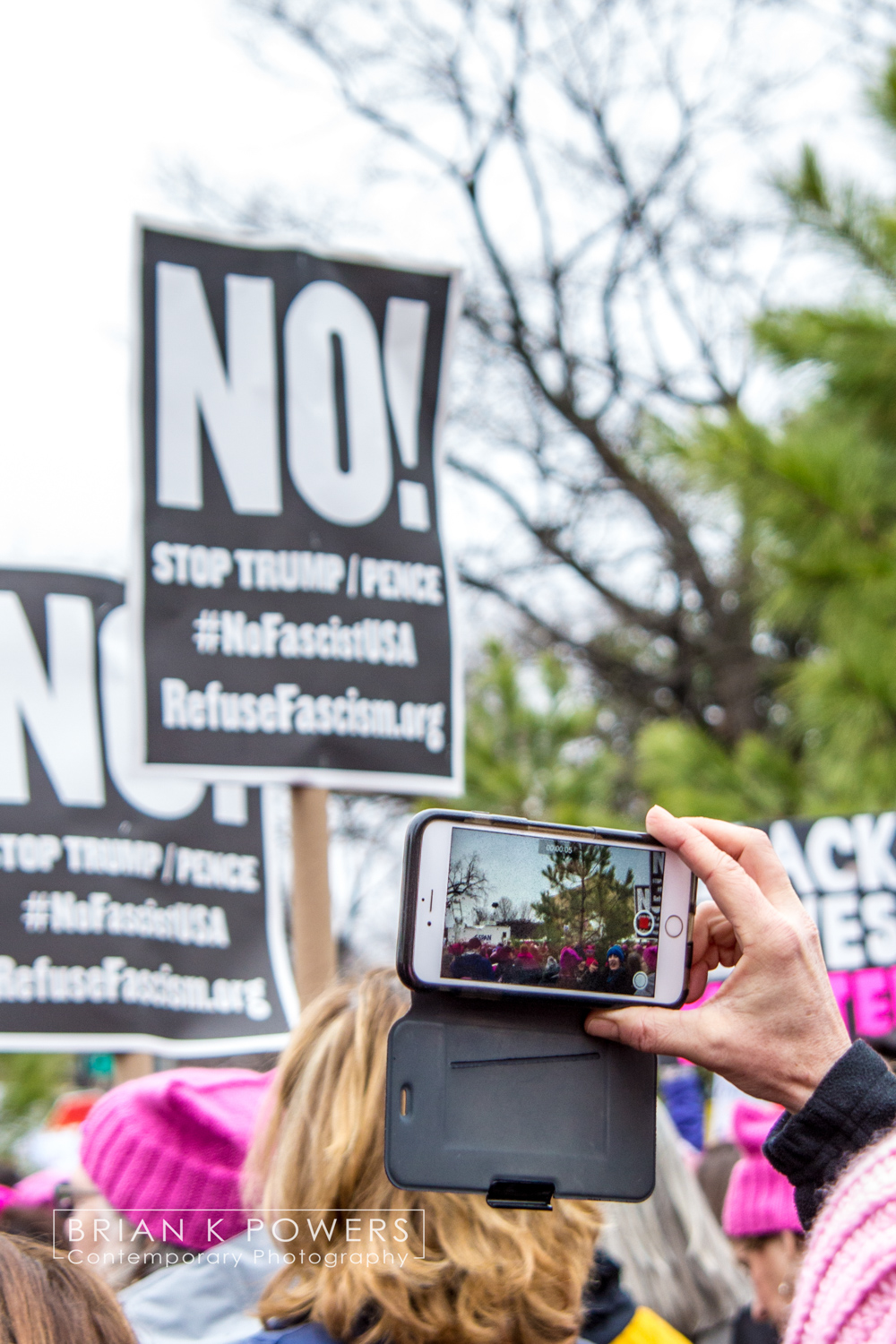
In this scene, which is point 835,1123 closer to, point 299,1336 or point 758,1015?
point 758,1015

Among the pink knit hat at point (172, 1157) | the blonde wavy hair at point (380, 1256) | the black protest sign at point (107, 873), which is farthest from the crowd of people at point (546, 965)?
the black protest sign at point (107, 873)

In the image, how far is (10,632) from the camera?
2.96 m

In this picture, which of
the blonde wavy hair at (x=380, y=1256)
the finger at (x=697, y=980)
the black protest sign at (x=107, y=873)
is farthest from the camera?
the black protest sign at (x=107, y=873)

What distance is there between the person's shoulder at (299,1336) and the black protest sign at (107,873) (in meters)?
1.49

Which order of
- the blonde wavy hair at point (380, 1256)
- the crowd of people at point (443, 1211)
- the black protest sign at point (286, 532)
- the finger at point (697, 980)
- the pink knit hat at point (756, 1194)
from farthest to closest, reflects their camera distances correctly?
the black protest sign at point (286, 532) → the pink knit hat at point (756, 1194) → the blonde wavy hair at point (380, 1256) → the finger at point (697, 980) → the crowd of people at point (443, 1211)

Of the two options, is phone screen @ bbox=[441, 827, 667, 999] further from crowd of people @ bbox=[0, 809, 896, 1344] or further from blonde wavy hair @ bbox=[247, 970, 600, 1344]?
blonde wavy hair @ bbox=[247, 970, 600, 1344]

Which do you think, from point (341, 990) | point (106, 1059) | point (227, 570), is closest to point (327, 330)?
point (227, 570)

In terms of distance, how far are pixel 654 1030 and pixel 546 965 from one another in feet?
0.33

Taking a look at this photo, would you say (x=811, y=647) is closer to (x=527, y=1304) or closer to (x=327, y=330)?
(x=327, y=330)

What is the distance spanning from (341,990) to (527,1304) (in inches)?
16.3

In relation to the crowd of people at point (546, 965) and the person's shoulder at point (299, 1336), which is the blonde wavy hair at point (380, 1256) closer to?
the person's shoulder at point (299, 1336)

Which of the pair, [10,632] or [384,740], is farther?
[10,632]

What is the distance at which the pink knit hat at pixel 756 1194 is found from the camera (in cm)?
230

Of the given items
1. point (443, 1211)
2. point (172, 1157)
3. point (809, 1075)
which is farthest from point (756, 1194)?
point (809, 1075)
